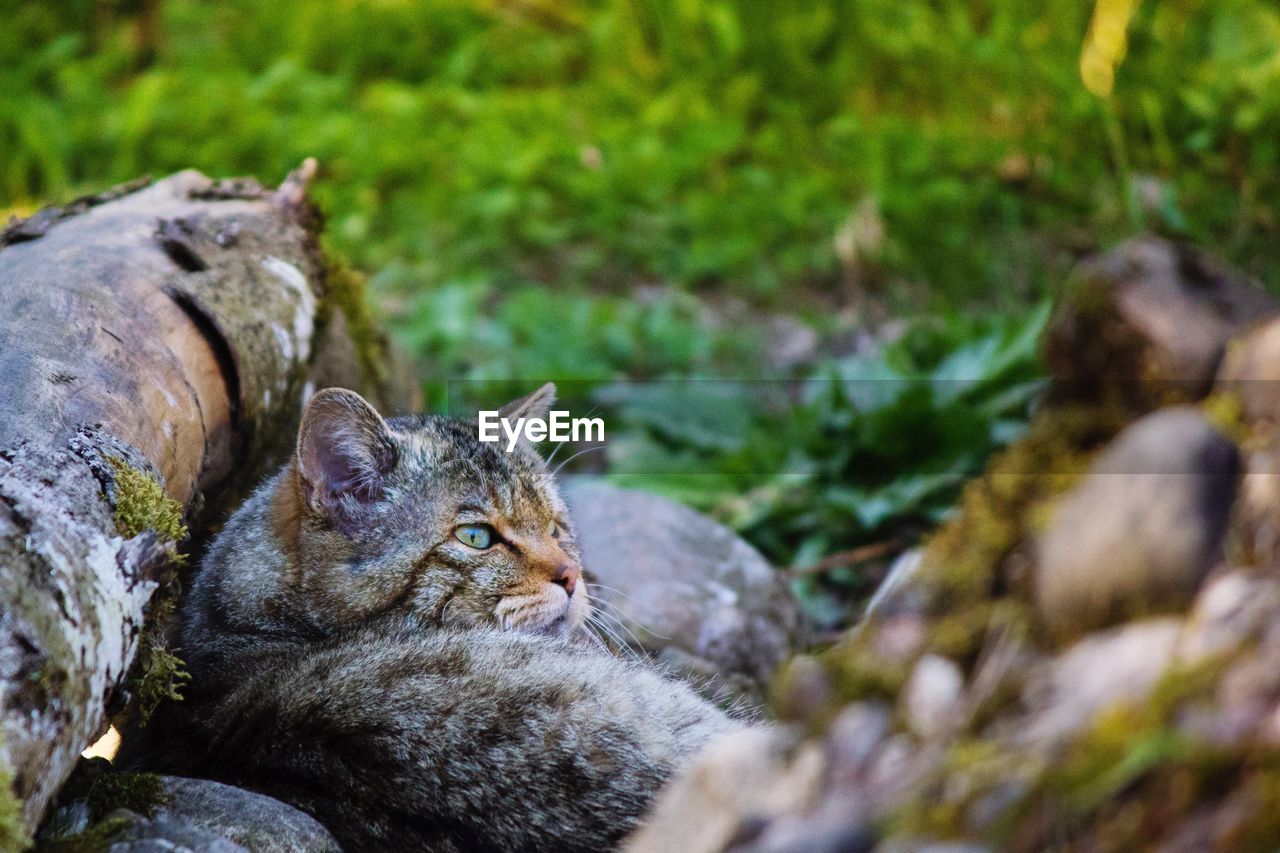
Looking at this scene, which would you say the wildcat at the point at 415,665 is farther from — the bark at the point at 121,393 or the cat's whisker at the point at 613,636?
the bark at the point at 121,393

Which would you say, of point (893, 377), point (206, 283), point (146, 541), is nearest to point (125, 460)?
point (146, 541)

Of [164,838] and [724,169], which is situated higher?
[164,838]

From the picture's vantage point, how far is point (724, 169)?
764 cm

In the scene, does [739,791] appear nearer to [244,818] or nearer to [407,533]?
[244,818]

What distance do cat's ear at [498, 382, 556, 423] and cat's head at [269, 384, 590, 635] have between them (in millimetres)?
417

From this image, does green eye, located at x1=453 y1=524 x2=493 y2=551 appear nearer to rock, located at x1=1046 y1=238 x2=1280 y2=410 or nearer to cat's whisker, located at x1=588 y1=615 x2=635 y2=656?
cat's whisker, located at x1=588 y1=615 x2=635 y2=656

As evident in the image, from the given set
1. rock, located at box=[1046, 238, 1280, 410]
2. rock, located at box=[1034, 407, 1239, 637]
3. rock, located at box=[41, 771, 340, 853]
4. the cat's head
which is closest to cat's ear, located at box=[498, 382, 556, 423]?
the cat's head

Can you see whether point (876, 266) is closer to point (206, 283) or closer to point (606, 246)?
point (606, 246)

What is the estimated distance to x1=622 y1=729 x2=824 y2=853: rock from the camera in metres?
1.37

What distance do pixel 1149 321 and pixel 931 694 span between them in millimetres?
504

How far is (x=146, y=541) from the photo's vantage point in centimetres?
213

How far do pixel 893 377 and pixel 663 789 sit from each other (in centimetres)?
322

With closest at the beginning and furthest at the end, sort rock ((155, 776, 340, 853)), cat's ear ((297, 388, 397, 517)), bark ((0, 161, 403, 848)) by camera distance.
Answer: bark ((0, 161, 403, 848))
rock ((155, 776, 340, 853))
cat's ear ((297, 388, 397, 517))

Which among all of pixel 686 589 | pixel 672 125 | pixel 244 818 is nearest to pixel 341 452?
pixel 244 818
